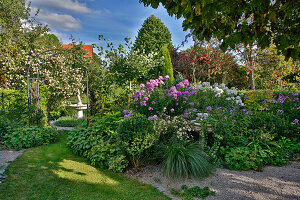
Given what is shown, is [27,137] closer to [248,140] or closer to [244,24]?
[248,140]

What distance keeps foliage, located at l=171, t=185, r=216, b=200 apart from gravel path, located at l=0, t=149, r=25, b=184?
10.2ft

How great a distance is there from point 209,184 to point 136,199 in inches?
50.0

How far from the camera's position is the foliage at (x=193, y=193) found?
9.84ft

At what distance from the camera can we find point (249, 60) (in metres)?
10.8

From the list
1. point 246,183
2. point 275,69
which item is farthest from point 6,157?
point 275,69

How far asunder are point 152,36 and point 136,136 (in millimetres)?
10592

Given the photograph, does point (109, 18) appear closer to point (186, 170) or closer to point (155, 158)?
point (155, 158)

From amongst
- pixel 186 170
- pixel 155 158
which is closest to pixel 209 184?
pixel 186 170

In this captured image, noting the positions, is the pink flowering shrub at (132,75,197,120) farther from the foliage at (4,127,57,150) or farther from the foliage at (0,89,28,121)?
the foliage at (0,89,28,121)

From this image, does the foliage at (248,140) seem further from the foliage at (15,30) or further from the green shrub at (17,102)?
the foliage at (15,30)

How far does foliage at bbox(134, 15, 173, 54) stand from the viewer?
12.7 meters

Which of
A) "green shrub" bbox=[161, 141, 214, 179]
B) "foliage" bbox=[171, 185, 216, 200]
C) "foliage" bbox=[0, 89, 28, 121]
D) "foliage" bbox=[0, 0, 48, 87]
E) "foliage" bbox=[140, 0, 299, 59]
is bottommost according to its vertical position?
"foliage" bbox=[171, 185, 216, 200]

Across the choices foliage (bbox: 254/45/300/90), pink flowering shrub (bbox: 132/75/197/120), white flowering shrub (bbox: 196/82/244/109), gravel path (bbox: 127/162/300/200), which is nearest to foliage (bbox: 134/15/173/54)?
white flowering shrub (bbox: 196/82/244/109)

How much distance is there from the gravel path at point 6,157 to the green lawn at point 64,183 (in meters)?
0.11
